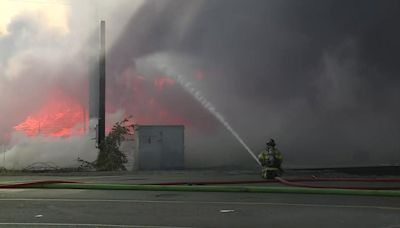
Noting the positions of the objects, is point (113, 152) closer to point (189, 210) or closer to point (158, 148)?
point (158, 148)

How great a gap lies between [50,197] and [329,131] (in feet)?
84.2

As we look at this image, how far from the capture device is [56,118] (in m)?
31.5

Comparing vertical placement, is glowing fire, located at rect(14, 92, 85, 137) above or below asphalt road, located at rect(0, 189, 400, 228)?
above

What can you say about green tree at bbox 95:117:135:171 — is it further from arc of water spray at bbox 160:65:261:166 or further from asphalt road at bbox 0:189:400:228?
asphalt road at bbox 0:189:400:228

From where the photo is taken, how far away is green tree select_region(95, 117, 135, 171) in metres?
26.1

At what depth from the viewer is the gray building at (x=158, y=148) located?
25469 mm

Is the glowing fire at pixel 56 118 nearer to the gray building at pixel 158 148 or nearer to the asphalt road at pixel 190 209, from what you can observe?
the gray building at pixel 158 148

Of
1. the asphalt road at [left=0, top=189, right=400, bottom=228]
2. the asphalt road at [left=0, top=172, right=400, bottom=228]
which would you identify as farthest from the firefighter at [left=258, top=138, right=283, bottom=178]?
the asphalt road at [left=0, top=189, right=400, bottom=228]

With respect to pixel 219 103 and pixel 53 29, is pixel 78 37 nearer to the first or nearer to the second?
pixel 53 29

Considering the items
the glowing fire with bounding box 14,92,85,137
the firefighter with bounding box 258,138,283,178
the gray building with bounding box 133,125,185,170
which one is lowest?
the firefighter with bounding box 258,138,283,178

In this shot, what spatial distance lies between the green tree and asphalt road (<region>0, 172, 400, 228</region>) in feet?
40.0

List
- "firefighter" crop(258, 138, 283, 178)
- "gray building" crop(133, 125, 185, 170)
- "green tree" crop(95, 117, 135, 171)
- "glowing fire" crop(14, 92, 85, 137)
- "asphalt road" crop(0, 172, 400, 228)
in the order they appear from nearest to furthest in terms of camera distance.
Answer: "asphalt road" crop(0, 172, 400, 228) < "firefighter" crop(258, 138, 283, 178) < "gray building" crop(133, 125, 185, 170) < "green tree" crop(95, 117, 135, 171) < "glowing fire" crop(14, 92, 85, 137)

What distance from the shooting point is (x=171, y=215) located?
389 inches

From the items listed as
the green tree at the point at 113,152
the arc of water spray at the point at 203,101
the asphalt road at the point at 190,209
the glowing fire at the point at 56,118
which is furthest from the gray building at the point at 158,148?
the asphalt road at the point at 190,209
